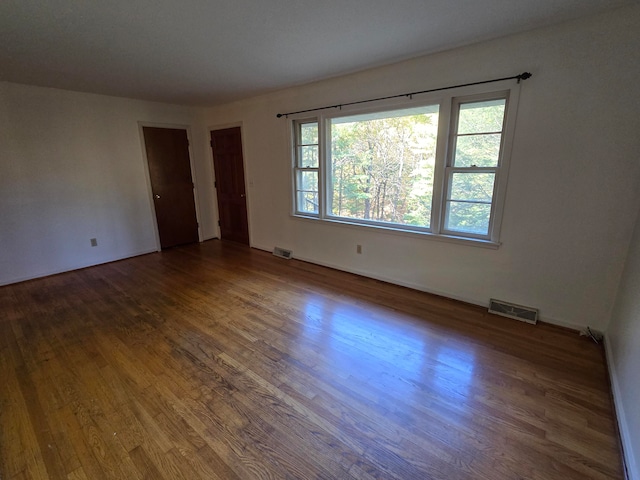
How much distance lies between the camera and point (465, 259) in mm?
2877

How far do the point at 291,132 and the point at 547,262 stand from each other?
3.27m

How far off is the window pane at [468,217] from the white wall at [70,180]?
4.45 meters

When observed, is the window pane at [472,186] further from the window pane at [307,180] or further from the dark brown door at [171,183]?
the dark brown door at [171,183]

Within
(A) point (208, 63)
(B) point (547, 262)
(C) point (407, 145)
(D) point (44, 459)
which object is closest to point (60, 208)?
(A) point (208, 63)

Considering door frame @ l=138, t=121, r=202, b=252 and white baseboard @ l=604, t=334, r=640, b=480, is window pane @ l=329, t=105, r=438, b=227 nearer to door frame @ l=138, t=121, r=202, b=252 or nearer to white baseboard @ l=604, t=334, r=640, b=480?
white baseboard @ l=604, t=334, r=640, b=480

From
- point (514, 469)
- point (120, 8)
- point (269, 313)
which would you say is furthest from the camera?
point (269, 313)

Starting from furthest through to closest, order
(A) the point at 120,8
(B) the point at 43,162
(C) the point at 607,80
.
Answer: (B) the point at 43,162 → (C) the point at 607,80 → (A) the point at 120,8

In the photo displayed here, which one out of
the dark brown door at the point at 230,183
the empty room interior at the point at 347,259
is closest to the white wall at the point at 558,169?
the empty room interior at the point at 347,259

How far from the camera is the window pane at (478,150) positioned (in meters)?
2.58

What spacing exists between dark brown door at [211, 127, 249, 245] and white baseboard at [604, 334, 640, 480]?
4652 mm

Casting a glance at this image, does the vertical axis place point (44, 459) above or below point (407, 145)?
below

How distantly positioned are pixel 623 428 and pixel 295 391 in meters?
1.77

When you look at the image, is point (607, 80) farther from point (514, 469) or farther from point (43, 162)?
point (43, 162)

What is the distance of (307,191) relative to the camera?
4172mm
